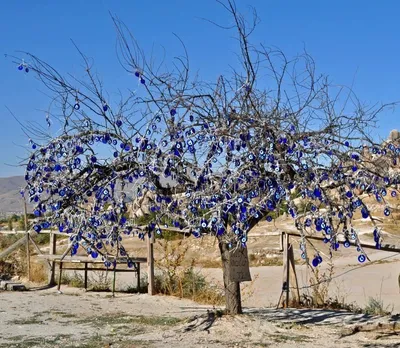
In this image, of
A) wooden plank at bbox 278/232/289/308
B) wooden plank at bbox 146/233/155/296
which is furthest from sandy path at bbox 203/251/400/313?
wooden plank at bbox 146/233/155/296

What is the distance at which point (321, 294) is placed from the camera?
12117mm

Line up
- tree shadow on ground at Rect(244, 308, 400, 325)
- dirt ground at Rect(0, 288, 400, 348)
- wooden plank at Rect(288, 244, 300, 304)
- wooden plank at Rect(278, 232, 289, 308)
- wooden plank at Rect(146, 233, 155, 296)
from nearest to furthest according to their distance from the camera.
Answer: dirt ground at Rect(0, 288, 400, 348) → tree shadow on ground at Rect(244, 308, 400, 325) → wooden plank at Rect(278, 232, 289, 308) → wooden plank at Rect(288, 244, 300, 304) → wooden plank at Rect(146, 233, 155, 296)

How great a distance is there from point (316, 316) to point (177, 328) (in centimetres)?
257

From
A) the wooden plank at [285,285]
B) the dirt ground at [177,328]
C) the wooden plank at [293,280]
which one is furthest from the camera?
the wooden plank at [293,280]

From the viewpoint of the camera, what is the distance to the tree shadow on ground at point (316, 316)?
9.95 m

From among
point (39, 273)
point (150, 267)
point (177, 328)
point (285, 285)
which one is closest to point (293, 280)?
point (285, 285)

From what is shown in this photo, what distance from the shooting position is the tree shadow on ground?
9.95m

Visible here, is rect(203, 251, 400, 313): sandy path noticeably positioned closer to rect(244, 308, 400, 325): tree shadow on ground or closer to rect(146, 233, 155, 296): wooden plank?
rect(244, 308, 400, 325): tree shadow on ground

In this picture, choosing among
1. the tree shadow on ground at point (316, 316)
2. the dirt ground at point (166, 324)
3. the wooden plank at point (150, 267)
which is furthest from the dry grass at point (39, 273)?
the tree shadow on ground at point (316, 316)

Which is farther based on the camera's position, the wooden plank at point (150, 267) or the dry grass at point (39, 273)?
the dry grass at point (39, 273)

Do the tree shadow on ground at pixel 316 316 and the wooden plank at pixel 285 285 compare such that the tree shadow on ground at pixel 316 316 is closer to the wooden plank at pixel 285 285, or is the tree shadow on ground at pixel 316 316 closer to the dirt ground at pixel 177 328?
the dirt ground at pixel 177 328

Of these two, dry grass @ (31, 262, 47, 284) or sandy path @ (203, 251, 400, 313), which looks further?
dry grass @ (31, 262, 47, 284)

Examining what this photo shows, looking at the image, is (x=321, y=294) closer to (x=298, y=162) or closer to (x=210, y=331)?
(x=210, y=331)

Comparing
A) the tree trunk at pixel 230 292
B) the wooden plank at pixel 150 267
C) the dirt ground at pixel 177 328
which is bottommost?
the dirt ground at pixel 177 328
